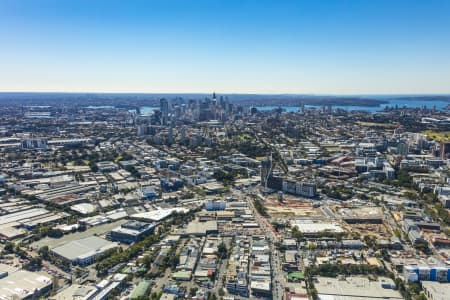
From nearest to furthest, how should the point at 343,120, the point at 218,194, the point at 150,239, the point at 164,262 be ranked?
the point at 164,262 → the point at 150,239 → the point at 218,194 → the point at 343,120

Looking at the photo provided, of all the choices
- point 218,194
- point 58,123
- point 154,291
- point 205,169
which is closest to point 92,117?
point 58,123

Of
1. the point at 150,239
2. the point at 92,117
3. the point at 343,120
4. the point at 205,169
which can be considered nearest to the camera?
the point at 150,239

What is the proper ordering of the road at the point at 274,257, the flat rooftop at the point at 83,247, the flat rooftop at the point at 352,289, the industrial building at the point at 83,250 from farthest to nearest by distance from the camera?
A: the flat rooftop at the point at 83,247, the industrial building at the point at 83,250, the road at the point at 274,257, the flat rooftop at the point at 352,289

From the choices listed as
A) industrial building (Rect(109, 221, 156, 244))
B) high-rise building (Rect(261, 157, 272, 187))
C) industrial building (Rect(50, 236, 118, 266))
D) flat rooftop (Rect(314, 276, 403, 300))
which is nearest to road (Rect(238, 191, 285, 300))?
flat rooftop (Rect(314, 276, 403, 300))

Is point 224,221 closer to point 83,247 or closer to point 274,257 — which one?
point 274,257

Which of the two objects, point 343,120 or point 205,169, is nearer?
point 205,169

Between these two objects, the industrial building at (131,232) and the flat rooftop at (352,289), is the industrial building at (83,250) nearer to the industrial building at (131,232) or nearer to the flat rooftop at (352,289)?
the industrial building at (131,232)

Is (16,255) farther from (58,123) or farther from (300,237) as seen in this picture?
(58,123)

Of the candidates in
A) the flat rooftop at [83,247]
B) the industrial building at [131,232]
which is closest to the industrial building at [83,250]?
the flat rooftop at [83,247]

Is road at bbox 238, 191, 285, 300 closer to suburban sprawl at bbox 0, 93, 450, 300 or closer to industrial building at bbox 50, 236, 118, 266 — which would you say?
suburban sprawl at bbox 0, 93, 450, 300

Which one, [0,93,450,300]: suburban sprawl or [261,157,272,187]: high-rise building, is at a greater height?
[261,157,272,187]: high-rise building
